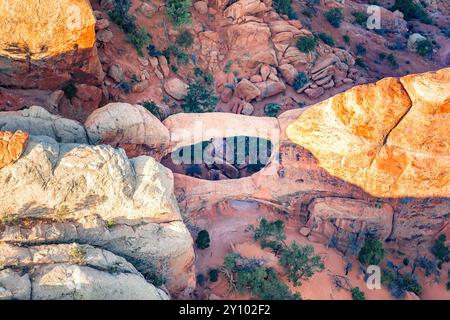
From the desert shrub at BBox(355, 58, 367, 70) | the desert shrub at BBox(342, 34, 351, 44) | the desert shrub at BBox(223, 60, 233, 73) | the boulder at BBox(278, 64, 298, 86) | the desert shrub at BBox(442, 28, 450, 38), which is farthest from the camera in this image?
the desert shrub at BBox(442, 28, 450, 38)

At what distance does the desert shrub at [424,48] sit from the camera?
4391 centimetres

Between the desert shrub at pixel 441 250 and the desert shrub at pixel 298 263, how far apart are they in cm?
842

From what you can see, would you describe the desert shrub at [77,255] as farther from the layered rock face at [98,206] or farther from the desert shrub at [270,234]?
the desert shrub at [270,234]

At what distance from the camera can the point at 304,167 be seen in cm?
2452

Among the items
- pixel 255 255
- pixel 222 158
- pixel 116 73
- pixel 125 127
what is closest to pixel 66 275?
pixel 125 127

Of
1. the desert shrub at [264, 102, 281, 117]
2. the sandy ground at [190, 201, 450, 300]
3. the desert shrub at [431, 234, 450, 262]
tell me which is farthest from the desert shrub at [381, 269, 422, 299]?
the desert shrub at [264, 102, 281, 117]

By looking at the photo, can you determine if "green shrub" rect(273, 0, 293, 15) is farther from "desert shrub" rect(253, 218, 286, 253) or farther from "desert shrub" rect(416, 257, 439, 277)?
"desert shrub" rect(416, 257, 439, 277)

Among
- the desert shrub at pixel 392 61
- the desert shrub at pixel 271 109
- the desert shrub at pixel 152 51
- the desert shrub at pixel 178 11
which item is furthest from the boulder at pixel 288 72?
the desert shrub at pixel 392 61

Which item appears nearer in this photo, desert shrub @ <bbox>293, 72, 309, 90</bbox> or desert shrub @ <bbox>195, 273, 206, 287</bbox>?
desert shrub @ <bbox>195, 273, 206, 287</bbox>

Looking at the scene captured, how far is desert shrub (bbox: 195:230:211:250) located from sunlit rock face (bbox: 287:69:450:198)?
749cm

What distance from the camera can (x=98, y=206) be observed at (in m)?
17.2

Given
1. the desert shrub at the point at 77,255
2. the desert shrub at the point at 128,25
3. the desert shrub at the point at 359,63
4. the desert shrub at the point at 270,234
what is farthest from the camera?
the desert shrub at the point at 359,63

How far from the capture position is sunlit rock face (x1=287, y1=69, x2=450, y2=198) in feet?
71.3

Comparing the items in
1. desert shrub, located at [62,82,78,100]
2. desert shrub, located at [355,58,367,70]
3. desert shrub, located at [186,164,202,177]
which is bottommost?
desert shrub, located at [186,164,202,177]
